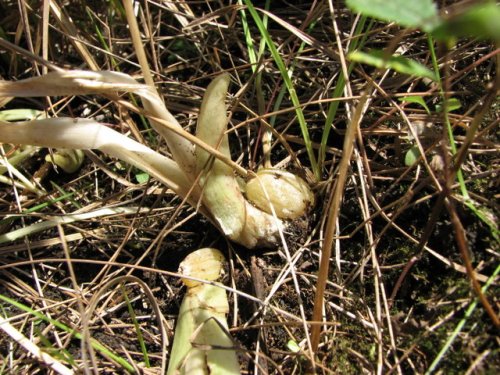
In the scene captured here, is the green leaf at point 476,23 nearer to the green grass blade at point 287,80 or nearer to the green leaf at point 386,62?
the green leaf at point 386,62

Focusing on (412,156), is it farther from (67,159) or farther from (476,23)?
(67,159)

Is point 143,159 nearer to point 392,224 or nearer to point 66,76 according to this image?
point 66,76

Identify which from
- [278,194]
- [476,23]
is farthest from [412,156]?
[476,23]

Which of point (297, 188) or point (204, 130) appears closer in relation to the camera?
point (204, 130)

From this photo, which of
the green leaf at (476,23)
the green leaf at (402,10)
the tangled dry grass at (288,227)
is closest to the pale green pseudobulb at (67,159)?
the tangled dry grass at (288,227)

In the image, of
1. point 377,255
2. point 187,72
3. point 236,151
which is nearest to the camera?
point 377,255

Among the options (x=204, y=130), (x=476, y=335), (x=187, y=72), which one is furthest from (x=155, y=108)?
(x=476, y=335)
